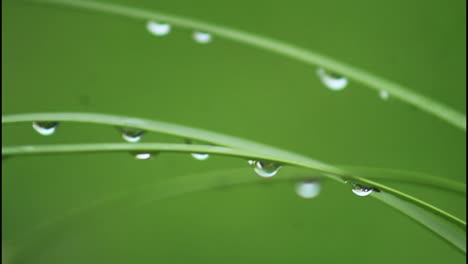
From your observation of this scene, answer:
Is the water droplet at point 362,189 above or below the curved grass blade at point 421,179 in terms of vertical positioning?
above

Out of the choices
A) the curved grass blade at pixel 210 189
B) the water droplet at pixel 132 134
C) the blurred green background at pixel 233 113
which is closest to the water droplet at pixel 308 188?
the curved grass blade at pixel 210 189

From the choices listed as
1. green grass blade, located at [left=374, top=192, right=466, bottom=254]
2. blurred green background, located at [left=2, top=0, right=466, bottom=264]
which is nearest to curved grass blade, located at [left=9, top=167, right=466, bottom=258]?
green grass blade, located at [left=374, top=192, right=466, bottom=254]

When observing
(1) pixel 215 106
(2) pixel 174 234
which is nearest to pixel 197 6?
(1) pixel 215 106

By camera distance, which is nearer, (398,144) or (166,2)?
(398,144)

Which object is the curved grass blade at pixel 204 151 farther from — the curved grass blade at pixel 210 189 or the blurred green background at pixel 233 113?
the blurred green background at pixel 233 113

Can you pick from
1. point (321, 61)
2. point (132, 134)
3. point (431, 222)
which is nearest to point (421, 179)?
point (431, 222)

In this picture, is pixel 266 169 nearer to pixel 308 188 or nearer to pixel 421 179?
pixel 308 188

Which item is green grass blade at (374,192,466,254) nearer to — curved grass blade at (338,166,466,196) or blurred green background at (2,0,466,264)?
curved grass blade at (338,166,466,196)

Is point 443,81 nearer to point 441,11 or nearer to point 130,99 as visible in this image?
point 441,11

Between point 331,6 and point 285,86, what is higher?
point 331,6
